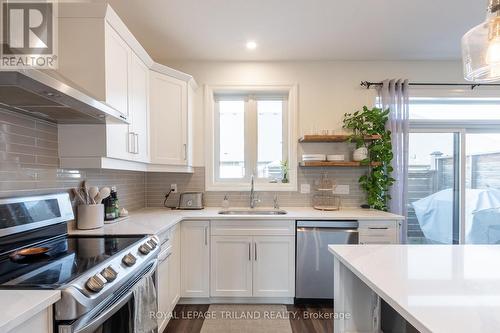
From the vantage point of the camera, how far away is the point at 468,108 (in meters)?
3.36

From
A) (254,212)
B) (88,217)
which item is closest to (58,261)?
(88,217)

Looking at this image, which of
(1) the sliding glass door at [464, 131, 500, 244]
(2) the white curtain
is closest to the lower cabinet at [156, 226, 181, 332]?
(2) the white curtain

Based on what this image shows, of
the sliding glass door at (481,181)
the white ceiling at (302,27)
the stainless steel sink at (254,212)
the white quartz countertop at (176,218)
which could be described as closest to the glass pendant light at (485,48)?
the white ceiling at (302,27)

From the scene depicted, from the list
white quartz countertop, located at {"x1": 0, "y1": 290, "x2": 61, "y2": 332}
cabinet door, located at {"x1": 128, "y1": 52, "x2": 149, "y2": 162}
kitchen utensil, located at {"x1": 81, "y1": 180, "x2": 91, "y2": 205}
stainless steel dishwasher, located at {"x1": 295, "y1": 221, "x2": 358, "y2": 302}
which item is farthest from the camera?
stainless steel dishwasher, located at {"x1": 295, "y1": 221, "x2": 358, "y2": 302}

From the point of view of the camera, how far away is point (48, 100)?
4.14 ft

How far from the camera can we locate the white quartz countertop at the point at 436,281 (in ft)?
2.55

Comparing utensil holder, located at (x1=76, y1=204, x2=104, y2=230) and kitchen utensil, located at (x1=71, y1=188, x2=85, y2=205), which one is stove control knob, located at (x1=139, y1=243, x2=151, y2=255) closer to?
utensil holder, located at (x1=76, y1=204, x2=104, y2=230)

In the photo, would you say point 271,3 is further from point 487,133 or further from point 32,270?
point 487,133

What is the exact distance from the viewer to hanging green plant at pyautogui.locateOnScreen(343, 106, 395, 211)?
2980mm

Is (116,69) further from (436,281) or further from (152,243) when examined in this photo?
(436,281)

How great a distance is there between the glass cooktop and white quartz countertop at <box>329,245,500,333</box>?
1203mm

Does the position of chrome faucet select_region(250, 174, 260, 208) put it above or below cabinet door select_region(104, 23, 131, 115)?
below

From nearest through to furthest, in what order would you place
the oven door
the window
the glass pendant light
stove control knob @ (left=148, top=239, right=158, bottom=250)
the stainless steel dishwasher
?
1. the oven door
2. the glass pendant light
3. stove control knob @ (left=148, top=239, right=158, bottom=250)
4. the stainless steel dishwasher
5. the window

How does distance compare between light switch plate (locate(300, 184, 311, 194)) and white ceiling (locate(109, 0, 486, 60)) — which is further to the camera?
light switch plate (locate(300, 184, 311, 194))
